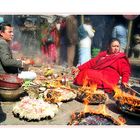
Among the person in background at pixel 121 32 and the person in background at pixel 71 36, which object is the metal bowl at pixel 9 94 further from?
the person in background at pixel 121 32

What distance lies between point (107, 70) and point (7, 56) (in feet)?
5.21

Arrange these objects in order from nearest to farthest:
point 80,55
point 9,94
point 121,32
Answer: point 9,94 < point 121,32 < point 80,55

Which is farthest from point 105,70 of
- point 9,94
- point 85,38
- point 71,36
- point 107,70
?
point 9,94

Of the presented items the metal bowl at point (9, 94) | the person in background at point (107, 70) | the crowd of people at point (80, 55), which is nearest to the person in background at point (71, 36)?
the crowd of people at point (80, 55)

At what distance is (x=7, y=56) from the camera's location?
5211 mm

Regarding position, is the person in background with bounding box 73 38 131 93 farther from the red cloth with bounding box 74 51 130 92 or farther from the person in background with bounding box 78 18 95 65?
the person in background with bounding box 78 18 95 65

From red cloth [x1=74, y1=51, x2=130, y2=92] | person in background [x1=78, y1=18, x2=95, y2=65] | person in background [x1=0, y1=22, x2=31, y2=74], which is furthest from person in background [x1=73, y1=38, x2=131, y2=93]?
person in background [x1=0, y1=22, x2=31, y2=74]

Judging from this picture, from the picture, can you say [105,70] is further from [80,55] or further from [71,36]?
[71,36]

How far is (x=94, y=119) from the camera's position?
17.3 feet

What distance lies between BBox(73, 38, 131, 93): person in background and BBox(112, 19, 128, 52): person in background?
0.06 m
